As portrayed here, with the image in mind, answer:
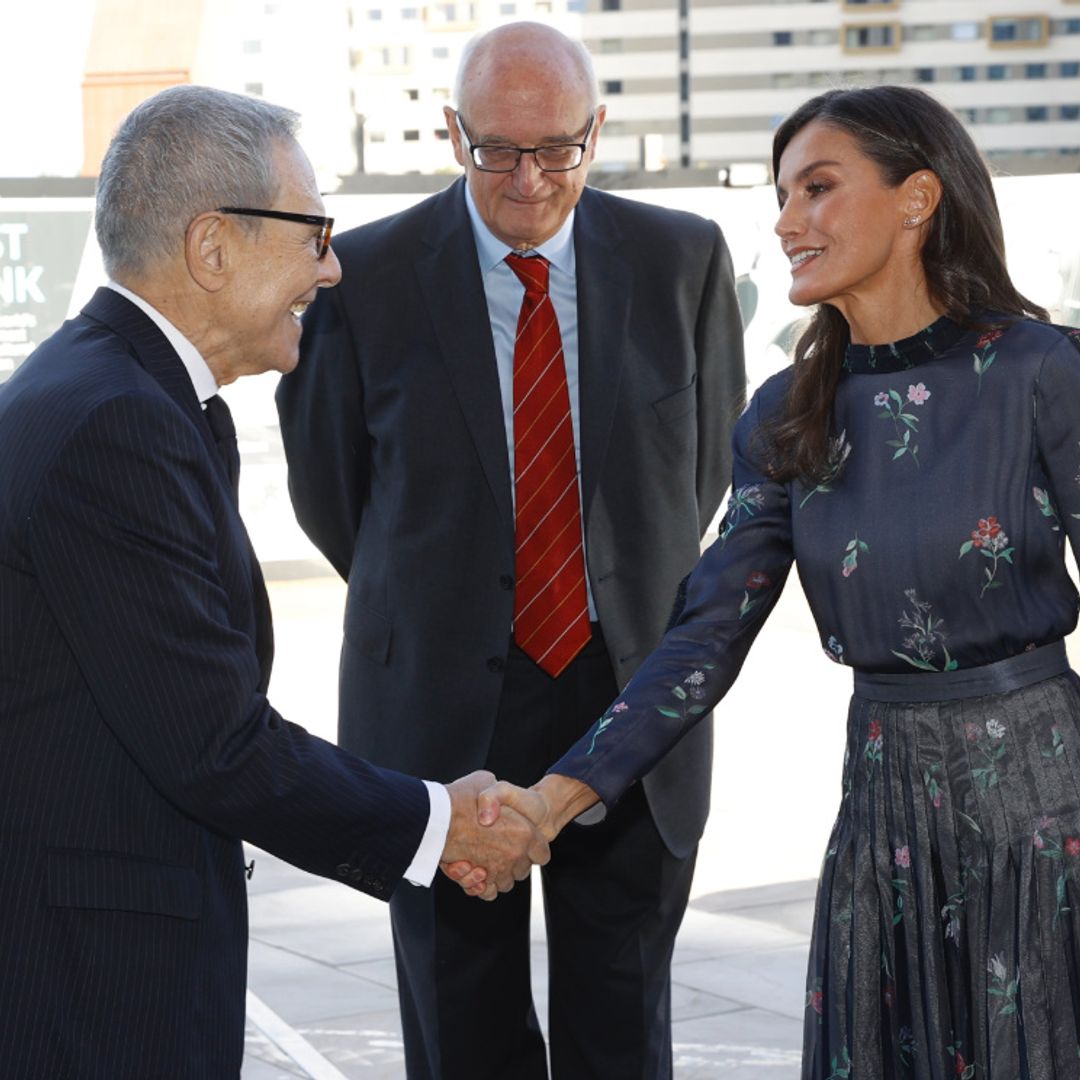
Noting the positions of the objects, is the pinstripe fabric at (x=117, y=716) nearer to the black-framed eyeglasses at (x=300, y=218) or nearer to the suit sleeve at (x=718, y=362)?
the black-framed eyeglasses at (x=300, y=218)

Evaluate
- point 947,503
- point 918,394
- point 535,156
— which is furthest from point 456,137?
point 947,503

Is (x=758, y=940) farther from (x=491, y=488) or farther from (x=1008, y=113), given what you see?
(x=1008, y=113)

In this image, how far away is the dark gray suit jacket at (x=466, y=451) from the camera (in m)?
3.17

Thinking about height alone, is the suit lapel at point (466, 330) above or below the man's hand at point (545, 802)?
above

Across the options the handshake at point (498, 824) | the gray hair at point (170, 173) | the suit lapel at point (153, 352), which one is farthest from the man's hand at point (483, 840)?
the gray hair at point (170, 173)

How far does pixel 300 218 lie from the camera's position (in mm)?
2314

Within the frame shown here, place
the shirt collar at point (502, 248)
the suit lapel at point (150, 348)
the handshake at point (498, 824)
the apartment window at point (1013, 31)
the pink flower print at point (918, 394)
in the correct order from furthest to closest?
the apartment window at point (1013, 31)
the shirt collar at point (502, 248)
the handshake at point (498, 824)
the pink flower print at point (918, 394)
the suit lapel at point (150, 348)

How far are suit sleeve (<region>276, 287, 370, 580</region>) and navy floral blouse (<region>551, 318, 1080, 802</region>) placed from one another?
95cm

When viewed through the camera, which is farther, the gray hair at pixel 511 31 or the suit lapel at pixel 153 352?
the gray hair at pixel 511 31

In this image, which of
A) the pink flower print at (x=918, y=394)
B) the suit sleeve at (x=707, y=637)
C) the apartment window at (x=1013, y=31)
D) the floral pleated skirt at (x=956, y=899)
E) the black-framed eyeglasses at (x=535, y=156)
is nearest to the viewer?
the floral pleated skirt at (x=956, y=899)

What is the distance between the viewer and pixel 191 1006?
7.13 feet

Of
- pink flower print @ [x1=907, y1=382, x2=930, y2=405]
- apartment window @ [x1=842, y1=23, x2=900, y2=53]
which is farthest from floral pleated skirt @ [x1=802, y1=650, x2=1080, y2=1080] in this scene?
apartment window @ [x1=842, y1=23, x2=900, y2=53]

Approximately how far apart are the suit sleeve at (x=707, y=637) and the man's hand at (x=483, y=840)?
6.7 inches

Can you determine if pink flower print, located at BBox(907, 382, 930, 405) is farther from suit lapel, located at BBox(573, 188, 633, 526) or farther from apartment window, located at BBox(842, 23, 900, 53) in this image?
apartment window, located at BBox(842, 23, 900, 53)
